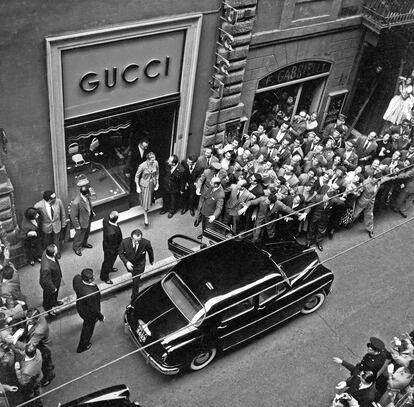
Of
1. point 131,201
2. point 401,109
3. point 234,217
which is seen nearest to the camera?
point 234,217

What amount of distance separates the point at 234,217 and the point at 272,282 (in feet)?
8.35

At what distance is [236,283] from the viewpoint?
34.5 feet

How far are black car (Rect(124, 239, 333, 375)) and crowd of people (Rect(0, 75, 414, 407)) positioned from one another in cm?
80

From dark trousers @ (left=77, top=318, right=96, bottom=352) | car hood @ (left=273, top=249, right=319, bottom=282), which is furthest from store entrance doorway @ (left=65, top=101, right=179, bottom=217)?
car hood @ (left=273, top=249, right=319, bottom=282)

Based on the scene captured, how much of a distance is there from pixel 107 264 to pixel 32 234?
1.62 metres

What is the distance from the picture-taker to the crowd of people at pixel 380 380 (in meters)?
9.34

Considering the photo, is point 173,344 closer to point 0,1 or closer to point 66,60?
point 66,60

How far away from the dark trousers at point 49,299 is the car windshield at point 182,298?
6.72 feet

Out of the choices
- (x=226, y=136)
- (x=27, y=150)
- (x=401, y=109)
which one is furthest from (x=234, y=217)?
(x=401, y=109)

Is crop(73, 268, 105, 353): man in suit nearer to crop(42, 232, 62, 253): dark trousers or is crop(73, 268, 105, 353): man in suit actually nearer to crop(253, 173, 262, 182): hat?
crop(42, 232, 62, 253): dark trousers

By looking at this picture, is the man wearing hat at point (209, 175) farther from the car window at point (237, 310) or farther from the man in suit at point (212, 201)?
the car window at point (237, 310)

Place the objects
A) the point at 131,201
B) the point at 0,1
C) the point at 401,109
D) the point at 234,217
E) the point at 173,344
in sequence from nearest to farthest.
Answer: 1. the point at 0,1
2. the point at 173,344
3. the point at 234,217
4. the point at 131,201
5. the point at 401,109

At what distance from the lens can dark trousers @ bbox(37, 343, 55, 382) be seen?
30.9 ft

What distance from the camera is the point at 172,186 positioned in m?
13.4
